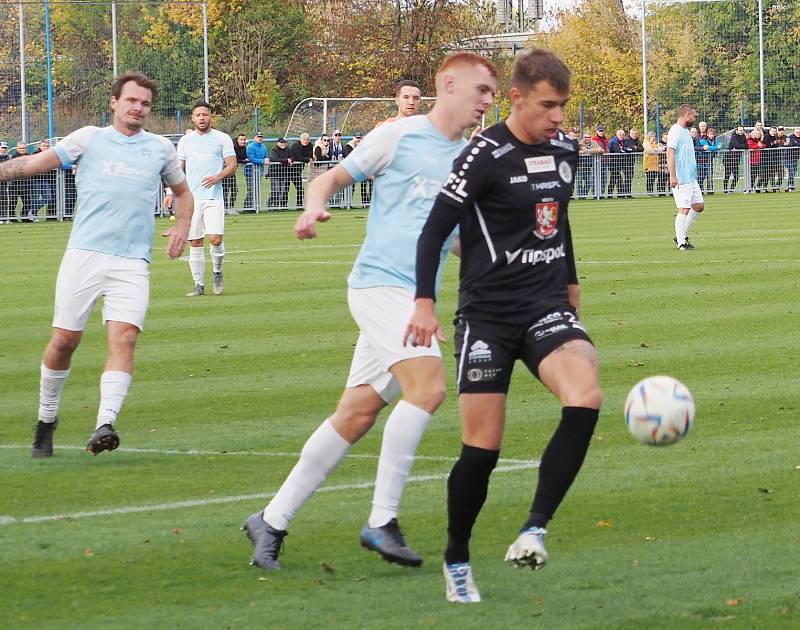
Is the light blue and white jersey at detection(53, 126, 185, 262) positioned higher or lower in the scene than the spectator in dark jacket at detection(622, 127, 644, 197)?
lower

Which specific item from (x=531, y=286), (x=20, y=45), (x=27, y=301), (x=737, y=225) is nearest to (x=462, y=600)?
(x=531, y=286)

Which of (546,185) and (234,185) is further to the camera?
(234,185)

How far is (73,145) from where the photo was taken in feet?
30.7

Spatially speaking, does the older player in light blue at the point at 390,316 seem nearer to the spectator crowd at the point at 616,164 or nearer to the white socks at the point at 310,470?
the white socks at the point at 310,470

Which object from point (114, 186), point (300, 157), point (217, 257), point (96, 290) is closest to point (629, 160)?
point (300, 157)

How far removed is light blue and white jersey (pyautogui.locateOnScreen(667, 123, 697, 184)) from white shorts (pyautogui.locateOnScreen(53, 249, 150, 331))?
54.2 ft

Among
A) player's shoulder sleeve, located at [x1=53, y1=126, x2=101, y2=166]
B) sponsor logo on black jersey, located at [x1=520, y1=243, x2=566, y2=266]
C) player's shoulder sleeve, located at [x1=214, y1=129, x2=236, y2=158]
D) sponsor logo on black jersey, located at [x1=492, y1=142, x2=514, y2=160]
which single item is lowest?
sponsor logo on black jersey, located at [x1=520, y1=243, x2=566, y2=266]

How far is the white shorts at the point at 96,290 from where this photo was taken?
30.2 feet

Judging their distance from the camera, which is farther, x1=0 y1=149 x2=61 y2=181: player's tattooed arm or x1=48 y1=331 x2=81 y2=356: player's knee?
x1=48 y1=331 x2=81 y2=356: player's knee

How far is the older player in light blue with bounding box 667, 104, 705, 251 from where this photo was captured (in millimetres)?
23844

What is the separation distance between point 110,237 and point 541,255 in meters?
4.00

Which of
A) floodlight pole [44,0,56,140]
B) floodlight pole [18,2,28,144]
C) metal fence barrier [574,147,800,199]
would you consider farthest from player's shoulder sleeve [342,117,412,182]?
floodlight pole [44,0,56,140]

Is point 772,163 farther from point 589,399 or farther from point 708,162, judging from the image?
point 589,399

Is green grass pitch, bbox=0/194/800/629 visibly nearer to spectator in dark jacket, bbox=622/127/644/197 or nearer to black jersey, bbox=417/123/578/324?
black jersey, bbox=417/123/578/324
